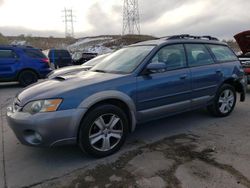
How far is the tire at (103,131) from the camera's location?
3.67 metres

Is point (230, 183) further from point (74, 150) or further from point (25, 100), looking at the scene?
point (25, 100)

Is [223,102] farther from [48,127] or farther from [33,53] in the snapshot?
[33,53]

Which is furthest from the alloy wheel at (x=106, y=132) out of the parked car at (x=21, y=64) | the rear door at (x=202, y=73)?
the parked car at (x=21, y=64)

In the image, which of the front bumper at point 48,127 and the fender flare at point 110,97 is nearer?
the front bumper at point 48,127

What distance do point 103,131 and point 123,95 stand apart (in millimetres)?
577

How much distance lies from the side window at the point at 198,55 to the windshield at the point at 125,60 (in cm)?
83

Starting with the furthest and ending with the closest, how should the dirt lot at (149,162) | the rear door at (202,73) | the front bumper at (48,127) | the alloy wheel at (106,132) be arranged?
the rear door at (202,73) < the alloy wheel at (106,132) < the front bumper at (48,127) < the dirt lot at (149,162)

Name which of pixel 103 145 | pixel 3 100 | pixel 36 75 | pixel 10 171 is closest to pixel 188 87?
pixel 103 145

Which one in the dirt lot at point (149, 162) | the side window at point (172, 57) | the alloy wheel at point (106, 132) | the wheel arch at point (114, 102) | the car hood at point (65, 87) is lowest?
the dirt lot at point (149, 162)

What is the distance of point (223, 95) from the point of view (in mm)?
5637

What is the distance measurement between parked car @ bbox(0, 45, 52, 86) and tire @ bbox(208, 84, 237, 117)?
8.15m

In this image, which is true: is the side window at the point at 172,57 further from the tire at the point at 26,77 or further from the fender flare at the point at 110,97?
the tire at the point at 26,77

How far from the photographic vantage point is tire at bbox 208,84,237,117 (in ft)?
18.2

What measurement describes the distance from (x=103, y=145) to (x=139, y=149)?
596 millimetres
